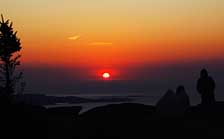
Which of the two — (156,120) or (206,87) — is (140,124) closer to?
(156,120)

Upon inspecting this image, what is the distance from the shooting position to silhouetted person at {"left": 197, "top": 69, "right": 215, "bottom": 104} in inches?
1006

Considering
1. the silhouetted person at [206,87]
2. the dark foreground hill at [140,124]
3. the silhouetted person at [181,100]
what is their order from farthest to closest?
the silhouetted person at [206,87], the silhouetted person at [181,100], the dark foreground hill at [140,124]

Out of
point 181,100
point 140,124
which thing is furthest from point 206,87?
point 140,124

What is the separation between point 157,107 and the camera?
25141mm

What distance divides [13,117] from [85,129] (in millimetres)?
6586

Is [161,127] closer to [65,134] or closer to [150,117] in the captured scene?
[150,117]

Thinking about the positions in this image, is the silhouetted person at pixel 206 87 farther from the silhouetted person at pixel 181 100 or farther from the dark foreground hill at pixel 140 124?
the silhouetted person at pixel 181 100

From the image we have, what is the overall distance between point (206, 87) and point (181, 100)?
70.3 inches

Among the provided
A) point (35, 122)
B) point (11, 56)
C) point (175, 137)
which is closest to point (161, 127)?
point (175, 137)

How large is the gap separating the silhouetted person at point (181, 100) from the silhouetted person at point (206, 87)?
4.13 feet

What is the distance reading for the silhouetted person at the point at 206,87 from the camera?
2556 cm

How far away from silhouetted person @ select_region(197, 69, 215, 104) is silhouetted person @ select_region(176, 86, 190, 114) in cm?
126

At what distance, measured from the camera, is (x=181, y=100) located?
24.6m

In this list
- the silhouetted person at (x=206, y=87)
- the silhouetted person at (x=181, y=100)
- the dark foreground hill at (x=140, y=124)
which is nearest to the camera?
the dark foreground hill at (x=140, y=124)
